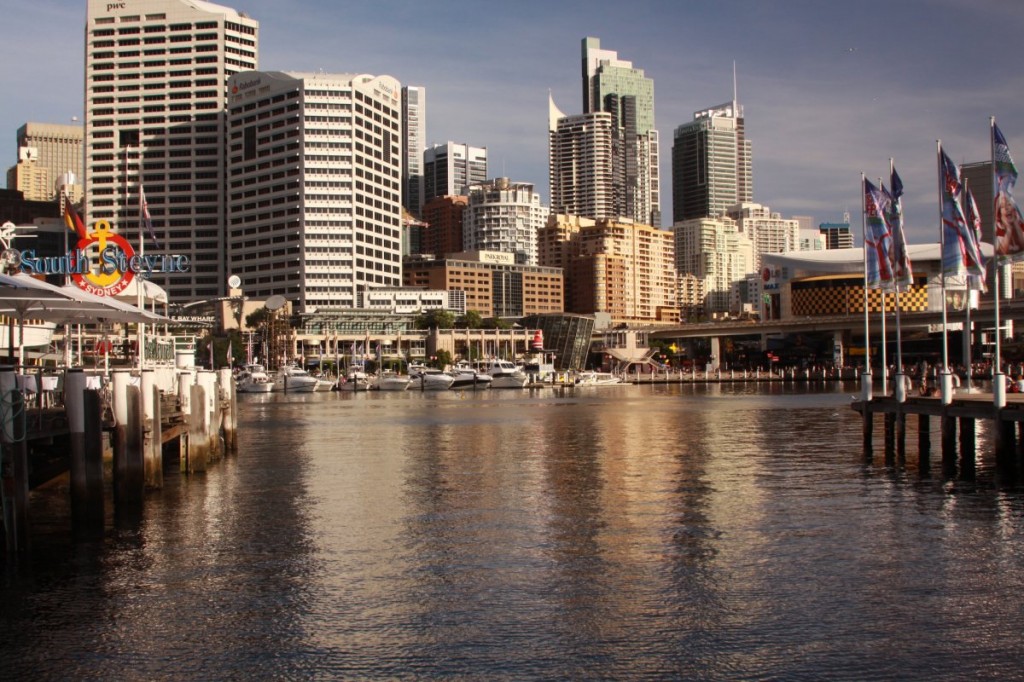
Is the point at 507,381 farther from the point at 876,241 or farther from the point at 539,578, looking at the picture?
the point at 539,578

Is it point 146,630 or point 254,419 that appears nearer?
point 146,630

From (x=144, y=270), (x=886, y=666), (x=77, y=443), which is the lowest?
(x=886, y=666)

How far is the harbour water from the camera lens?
23.7 meters

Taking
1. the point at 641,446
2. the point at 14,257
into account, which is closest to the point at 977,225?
the point at 641,446

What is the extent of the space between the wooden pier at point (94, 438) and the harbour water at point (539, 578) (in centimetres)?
122

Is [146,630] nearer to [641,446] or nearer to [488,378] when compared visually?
[641,446]

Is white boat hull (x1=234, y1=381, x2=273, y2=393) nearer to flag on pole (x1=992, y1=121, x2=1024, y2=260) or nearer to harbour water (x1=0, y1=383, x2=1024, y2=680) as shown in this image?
harbour water (x1=0, y1=383, x2=1024, y2=680)

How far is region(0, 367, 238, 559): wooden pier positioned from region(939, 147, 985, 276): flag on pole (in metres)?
36.5

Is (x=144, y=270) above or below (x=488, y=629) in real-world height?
above

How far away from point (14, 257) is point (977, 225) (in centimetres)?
4560

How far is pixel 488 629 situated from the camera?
25.7 metres

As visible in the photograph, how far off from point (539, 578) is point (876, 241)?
3971cm

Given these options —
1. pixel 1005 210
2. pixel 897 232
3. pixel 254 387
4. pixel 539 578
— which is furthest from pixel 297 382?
pixel 539 578

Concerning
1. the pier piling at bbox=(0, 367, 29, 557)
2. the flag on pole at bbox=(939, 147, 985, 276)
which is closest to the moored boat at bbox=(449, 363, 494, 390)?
the flag on pole at bbox=(939, 147, 985, 276)
